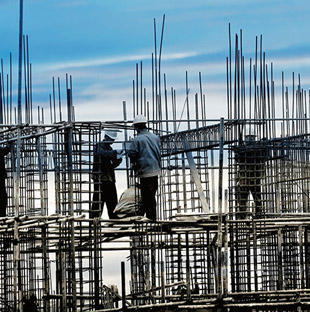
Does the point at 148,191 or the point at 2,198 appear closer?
the point at 148,191

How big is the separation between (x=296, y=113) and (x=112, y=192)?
23.6ft

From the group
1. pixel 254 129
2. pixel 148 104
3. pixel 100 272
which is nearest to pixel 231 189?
pixel 254 129

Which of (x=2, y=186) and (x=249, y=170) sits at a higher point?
(x=249, y=170)

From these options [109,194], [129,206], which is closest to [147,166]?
[129,206]

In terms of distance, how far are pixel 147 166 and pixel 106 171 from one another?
5.03 ft

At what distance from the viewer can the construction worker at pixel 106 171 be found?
775 inches

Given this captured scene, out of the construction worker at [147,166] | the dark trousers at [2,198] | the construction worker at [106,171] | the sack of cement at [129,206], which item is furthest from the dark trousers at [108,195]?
the dark trousers at [2,198]

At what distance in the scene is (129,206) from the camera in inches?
779

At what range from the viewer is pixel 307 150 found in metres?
24.3

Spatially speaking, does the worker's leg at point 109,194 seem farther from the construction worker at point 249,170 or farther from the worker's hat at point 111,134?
the construction worker at point 249,170

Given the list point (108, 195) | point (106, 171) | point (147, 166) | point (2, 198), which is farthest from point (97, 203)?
point (2, 198)

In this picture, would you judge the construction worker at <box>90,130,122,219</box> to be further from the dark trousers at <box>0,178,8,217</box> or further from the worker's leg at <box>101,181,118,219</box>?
the dark trousers at <box>0,178,8,217</box>

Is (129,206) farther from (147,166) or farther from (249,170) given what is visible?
(249,170)

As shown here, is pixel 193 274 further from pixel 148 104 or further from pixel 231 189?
pixel 148 104
